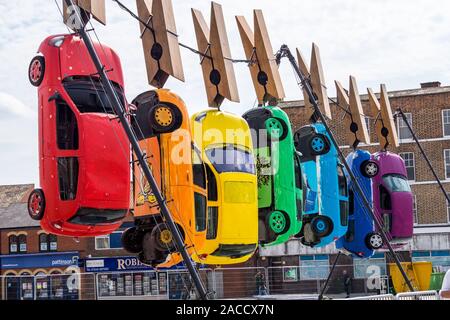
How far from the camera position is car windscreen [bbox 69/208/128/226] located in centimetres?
820

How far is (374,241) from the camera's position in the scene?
44.4ft

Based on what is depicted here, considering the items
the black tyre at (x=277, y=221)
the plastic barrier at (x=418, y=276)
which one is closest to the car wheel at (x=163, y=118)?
the black tyre at (x=277, y=221)

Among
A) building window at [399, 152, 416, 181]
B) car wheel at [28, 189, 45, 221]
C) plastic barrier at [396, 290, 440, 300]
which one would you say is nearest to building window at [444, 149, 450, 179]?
building window at [399, 152, 416, 181]

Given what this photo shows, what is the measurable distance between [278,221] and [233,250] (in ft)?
3.69

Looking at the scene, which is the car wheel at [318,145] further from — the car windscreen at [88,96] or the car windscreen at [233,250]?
the car windscreen at [88,96]

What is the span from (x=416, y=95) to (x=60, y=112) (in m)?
28.5

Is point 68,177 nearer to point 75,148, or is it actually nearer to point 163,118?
point 75,148

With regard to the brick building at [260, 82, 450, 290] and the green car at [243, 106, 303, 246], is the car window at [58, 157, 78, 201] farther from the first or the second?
the brick building at [260, 82, 450, 290]

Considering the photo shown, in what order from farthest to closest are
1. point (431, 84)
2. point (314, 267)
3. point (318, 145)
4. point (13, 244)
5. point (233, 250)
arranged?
1. point (431, 84)
2. point (13, 244)
3. point (314, 267)
4. point (318, 145)
5. point (233, 250)

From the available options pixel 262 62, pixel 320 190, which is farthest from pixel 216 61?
pixel 320 190

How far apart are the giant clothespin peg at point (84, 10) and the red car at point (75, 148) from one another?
0.24m

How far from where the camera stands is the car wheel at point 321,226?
40.1 ft
